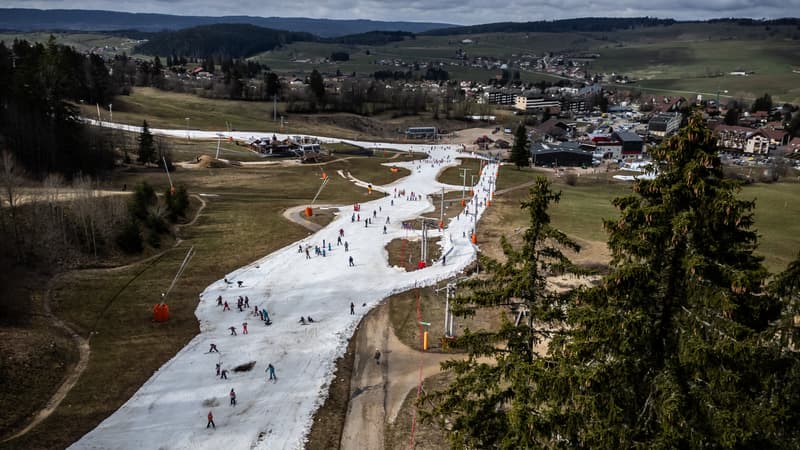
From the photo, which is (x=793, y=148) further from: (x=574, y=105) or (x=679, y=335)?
(x=679, y=335)

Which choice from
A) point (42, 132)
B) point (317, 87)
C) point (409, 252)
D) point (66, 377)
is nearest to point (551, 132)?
point (317, 87)

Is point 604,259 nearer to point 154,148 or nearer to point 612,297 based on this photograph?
point 612,297

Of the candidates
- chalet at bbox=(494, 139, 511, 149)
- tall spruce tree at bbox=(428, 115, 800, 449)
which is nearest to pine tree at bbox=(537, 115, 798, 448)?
tall spruce tree at bbox=(428, 115, 800, 449)

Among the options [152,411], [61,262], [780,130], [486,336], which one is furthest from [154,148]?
[780,130]

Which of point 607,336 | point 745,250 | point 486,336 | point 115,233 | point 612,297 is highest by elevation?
point 745,250

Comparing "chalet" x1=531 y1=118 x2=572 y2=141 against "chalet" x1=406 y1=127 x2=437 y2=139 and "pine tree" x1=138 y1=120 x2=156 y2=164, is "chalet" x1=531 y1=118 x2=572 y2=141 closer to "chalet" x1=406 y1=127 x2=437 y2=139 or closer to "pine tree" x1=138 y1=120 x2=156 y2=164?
"chalet" x1=406 y1=127 x2=437 y2=139

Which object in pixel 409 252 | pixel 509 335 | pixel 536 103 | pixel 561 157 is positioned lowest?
pixel 409 252
